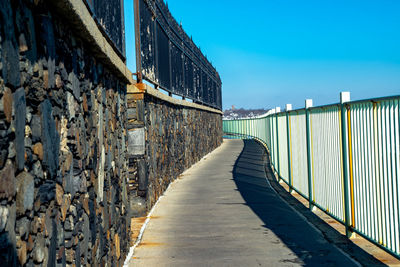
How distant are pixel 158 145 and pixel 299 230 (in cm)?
452

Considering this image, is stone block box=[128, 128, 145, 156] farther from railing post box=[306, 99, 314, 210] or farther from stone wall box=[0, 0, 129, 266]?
stone wall box=[0, 0, 129, 266]

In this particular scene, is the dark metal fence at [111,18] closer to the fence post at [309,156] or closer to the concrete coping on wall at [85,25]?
the concrete coping on wall at [85,25]

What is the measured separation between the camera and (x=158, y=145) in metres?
11.1

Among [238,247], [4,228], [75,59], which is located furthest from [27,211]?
[238,247]

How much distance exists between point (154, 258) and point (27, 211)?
13.0ft

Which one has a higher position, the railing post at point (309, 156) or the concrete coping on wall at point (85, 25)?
the concrete coping on wall at point (85, 25)

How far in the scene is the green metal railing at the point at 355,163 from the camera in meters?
5.07

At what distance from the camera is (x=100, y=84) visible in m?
4.82

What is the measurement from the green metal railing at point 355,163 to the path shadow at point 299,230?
0.25m

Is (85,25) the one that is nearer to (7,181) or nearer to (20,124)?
(20,124)

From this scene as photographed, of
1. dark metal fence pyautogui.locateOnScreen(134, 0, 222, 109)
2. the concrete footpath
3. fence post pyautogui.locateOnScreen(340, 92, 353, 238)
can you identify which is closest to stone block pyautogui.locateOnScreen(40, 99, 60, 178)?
the concrete footpath

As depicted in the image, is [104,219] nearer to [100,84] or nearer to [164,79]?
[100,84]

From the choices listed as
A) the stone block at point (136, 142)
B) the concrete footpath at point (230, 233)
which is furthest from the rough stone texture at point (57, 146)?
the stone block at point (136, 142)

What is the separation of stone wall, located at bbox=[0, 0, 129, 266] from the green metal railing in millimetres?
2881
